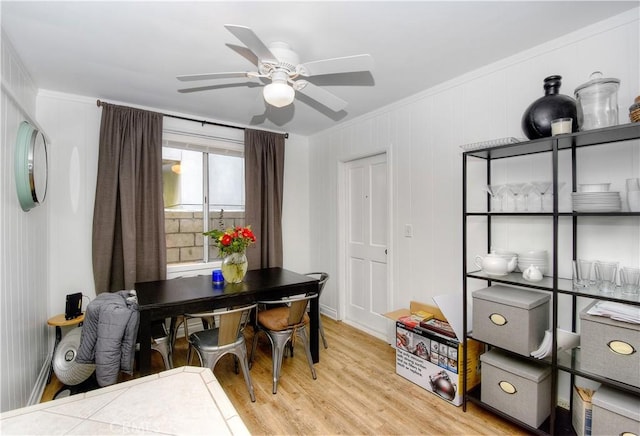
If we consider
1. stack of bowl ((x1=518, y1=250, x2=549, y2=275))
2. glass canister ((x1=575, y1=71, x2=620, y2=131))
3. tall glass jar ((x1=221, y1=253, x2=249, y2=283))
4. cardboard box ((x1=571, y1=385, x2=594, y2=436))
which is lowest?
cardboard box ((x1=571, y1=385, x2=594, y2=436))

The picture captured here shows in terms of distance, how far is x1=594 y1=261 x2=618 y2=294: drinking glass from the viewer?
1680mm

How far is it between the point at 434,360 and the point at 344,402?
0.73 metres

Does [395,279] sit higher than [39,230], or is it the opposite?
[39,230]

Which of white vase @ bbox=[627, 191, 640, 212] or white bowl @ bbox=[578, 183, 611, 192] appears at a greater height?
white bowl @ bbox=[578, 183, 611, 192]

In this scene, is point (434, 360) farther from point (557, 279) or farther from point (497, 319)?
point (557, 279)

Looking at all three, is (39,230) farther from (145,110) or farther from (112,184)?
(145,110)

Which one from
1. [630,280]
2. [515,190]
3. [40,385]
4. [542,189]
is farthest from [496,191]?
[40,385]

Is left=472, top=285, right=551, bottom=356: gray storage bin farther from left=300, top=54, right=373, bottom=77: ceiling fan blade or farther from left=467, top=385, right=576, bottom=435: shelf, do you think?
left=300, top=54, right=373, bottom=77: ceiling fan blade

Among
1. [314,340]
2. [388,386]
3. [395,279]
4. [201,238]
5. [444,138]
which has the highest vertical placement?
[444,138]

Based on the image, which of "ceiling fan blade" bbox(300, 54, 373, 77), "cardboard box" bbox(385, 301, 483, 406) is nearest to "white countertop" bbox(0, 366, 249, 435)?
"ceiling fan blade" bbox(300, 54, 373, 77)

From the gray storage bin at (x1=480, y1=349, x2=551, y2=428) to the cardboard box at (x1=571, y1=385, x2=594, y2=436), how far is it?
126 mm

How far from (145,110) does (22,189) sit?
1.54m

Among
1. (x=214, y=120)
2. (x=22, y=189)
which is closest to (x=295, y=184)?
(x=214, y=120)

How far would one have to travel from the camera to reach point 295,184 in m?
4.33
